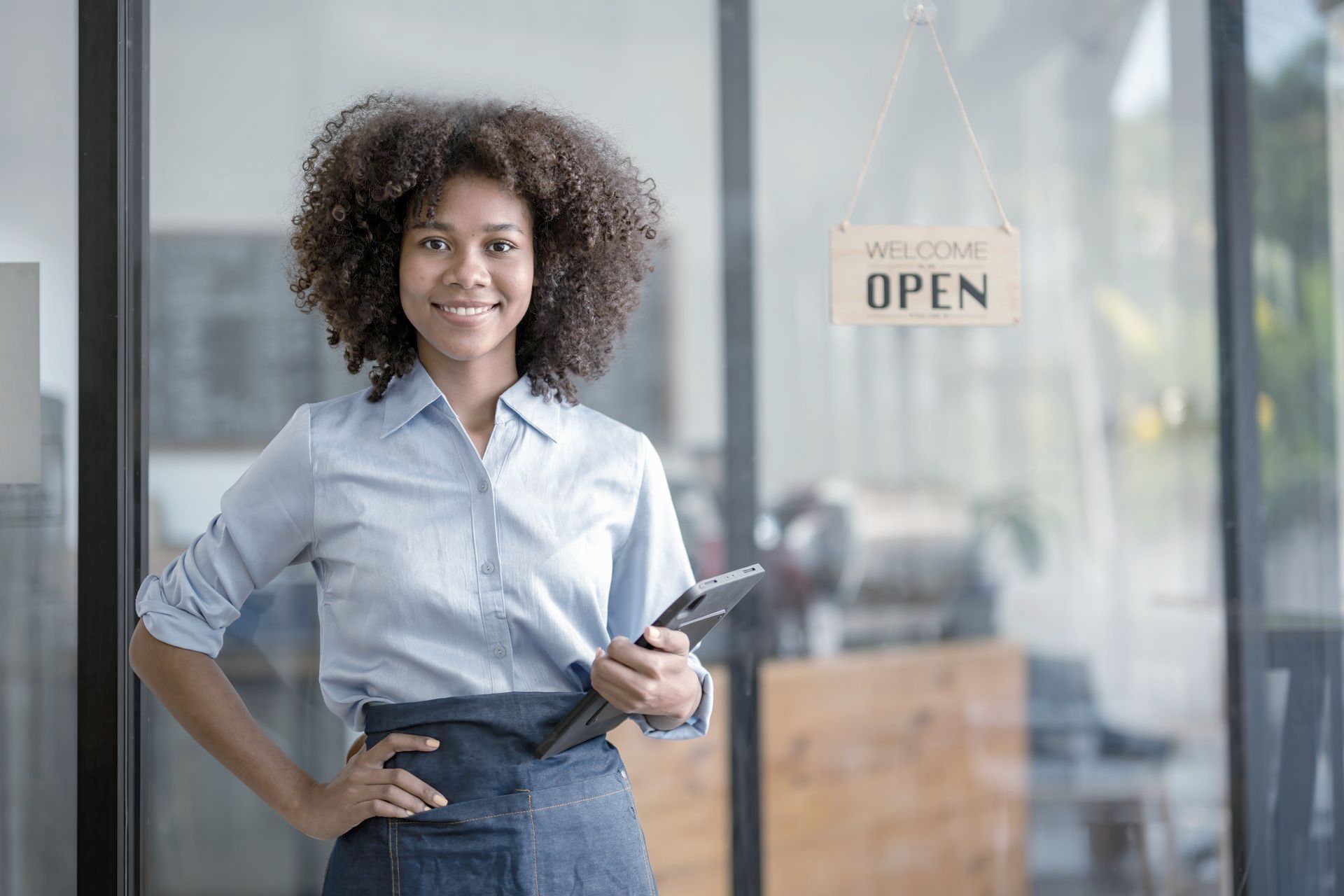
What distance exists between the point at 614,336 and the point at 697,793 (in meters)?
0.86

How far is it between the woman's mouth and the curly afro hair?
9 centimetres

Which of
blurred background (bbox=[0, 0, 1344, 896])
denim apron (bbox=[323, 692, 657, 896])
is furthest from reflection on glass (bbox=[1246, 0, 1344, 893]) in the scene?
denim apron (bbox=[323, 692, 657, 896])

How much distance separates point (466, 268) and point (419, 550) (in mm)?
271

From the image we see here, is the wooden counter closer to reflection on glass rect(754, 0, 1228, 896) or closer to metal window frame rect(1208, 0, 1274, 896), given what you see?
reflection on glass rect(754, 0, 1228, 896)

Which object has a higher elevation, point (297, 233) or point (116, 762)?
point (297, 233)

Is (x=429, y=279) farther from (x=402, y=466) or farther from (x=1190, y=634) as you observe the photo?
(x=1190, y=634)

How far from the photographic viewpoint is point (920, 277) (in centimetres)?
152

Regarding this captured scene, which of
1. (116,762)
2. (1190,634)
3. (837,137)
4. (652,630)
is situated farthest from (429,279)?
(1190,634)

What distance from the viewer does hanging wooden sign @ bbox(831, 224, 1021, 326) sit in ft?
4.98

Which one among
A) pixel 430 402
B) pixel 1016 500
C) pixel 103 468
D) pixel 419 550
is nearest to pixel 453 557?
pixel 419 550

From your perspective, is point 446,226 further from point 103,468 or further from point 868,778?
point 868,778

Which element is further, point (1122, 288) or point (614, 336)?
point (1122, 288)

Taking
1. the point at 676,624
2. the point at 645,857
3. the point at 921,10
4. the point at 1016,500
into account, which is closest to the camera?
the point at 676,624

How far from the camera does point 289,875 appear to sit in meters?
1.66
